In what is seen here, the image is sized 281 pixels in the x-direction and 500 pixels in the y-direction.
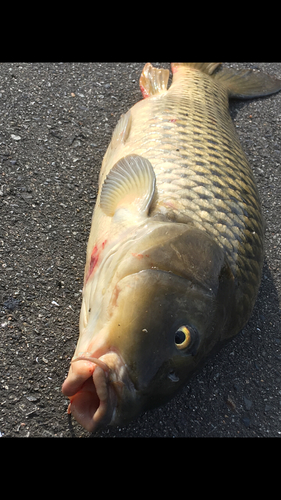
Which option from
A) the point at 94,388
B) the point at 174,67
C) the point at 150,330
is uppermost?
the point at 174,67

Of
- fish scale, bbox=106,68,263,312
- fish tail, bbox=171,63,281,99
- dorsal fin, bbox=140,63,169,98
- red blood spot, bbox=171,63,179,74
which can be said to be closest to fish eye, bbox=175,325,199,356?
fish scale, bbox=106,68,263,312

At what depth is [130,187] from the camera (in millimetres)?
2279

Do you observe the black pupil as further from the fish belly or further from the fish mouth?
the fish belly

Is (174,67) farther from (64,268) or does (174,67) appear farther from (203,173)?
(64,268)

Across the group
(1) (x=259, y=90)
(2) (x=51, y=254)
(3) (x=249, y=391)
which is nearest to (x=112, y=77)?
(1) (x=259, y=90)

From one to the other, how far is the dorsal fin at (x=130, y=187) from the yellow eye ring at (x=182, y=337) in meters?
0.64

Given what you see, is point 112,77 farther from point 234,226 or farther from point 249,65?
point 234,226

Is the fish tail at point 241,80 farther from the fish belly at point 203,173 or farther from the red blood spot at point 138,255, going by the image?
the red blood spot at point 138,255

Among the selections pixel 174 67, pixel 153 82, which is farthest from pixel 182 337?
pixel 174 67

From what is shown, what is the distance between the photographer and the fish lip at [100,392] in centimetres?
160

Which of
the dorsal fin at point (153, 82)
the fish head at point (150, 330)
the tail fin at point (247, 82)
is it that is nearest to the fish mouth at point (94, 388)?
the fish head at point (150, 330)

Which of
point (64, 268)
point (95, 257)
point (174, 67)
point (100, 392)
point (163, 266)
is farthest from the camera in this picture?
point (174, 67)

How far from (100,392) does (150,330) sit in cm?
32

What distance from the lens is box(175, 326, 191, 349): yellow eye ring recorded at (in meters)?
1.76
